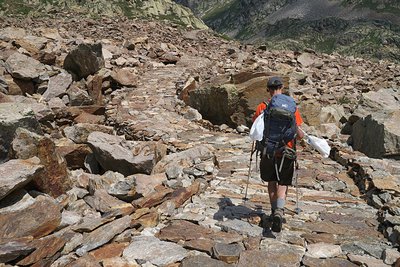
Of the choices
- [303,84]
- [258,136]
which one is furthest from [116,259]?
[303,84]

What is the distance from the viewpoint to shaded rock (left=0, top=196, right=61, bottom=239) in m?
5.89

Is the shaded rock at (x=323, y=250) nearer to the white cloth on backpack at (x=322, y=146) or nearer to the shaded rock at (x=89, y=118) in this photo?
the white cloth on backpack at (x=322, y=146)

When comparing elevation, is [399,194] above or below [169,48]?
below

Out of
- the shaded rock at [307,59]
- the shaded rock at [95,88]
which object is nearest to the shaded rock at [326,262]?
the shaded rock at [95,88]

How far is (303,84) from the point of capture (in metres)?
23.9

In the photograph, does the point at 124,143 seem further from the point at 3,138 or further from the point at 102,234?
the point at 102,234

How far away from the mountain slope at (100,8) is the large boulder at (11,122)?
3354 centimetres

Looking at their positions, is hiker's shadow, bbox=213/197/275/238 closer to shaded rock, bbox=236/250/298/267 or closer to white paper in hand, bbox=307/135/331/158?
shaded rock, bbox=236/250/298/267

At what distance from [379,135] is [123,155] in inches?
316

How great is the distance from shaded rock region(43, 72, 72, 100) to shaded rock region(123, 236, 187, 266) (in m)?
12.2

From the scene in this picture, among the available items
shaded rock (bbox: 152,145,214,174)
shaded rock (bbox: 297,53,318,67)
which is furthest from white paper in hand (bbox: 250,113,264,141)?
shaded rock (bbox: 297,53,318,67)

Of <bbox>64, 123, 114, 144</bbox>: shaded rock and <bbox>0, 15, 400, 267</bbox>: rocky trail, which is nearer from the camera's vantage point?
<bbox>0, 15, 400, 267</bbox>: rocky trail

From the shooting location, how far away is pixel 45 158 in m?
7.78

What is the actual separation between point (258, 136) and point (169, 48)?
2358cm
